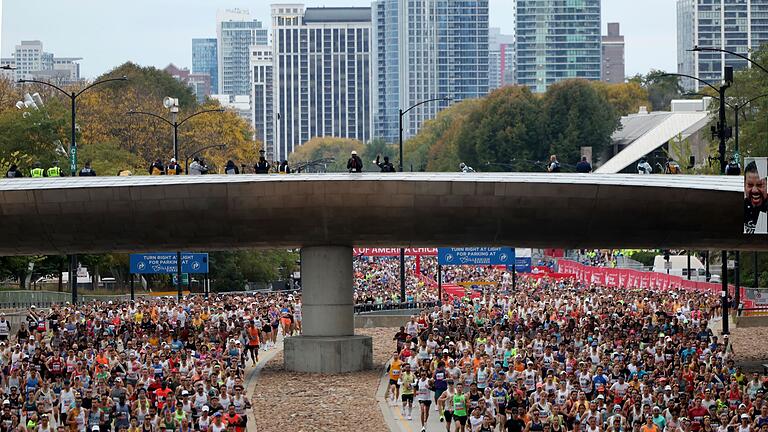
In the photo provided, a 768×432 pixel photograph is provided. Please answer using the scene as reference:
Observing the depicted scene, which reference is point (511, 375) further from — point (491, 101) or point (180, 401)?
point (491, 101)

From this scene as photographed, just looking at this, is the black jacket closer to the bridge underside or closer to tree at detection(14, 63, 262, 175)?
the bridge underside

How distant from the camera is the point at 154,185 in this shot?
1571 inches

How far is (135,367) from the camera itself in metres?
33.5

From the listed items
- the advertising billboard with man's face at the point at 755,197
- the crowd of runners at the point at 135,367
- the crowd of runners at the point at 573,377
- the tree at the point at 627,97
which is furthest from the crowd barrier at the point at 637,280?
the tree at the point at 627,97

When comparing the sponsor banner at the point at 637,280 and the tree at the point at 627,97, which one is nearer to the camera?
the sponsor banner at the point at 637,280

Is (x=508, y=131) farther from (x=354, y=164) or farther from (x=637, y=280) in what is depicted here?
(x=354, y=164)

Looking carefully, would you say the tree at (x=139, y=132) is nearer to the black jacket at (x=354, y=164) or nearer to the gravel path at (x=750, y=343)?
the gravel path at (x=750, y=343)

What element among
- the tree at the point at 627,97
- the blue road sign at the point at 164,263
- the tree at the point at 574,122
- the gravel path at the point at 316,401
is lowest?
the gravel path at the point at 316,401

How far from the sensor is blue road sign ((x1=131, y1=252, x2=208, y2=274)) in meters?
63.5

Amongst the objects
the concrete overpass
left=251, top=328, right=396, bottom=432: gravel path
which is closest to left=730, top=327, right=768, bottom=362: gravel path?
the concrete overpass

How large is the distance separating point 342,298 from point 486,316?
7.97 m

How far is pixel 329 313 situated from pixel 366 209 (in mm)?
3651

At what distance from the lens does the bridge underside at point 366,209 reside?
39125 millimetres

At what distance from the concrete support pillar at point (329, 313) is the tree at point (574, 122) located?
331 feet
